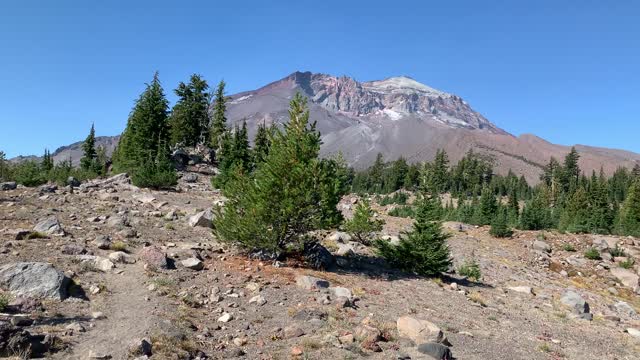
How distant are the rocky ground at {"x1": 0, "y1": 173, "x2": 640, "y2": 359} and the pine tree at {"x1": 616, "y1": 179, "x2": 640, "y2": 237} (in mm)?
43823

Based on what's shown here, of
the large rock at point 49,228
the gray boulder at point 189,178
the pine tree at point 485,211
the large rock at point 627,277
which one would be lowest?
the large rock at point 627,277

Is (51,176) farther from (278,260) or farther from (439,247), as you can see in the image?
(439,247)

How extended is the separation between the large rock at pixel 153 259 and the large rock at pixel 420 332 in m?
9.15

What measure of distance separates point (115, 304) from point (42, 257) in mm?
4761

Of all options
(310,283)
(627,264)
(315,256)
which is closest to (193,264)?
(310,283)

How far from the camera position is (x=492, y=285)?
85.0 feet

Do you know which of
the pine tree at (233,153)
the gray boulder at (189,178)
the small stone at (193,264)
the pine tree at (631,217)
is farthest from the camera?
the pine tree at (631,217)

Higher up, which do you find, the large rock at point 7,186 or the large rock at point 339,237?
the large rock at point 7,186

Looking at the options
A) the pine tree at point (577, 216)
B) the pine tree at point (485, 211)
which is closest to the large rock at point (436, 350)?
the pine tree at point (485, 211)

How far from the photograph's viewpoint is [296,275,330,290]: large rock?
16438mm

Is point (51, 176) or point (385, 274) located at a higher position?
point (51, 176)

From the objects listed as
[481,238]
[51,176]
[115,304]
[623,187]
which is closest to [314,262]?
[115,304]

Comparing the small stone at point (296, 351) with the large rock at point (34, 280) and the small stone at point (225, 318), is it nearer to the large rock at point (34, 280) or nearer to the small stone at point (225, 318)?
the small stone at point (225, 318)

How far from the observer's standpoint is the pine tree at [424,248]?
22.8m
